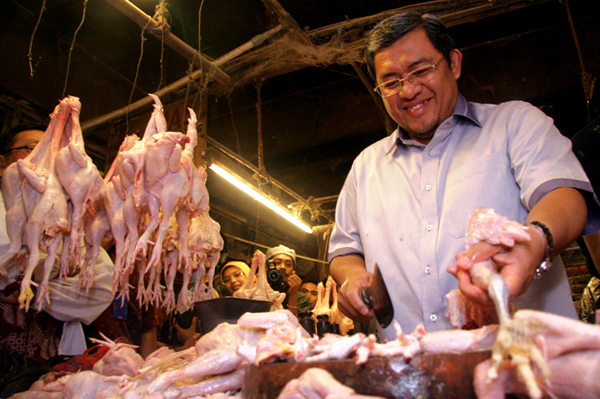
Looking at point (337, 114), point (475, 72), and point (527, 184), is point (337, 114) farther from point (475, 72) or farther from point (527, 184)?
point (527, 184)

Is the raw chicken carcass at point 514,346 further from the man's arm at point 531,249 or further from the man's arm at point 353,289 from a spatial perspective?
the man's arm at point 353,289

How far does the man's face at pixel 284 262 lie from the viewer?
747cm

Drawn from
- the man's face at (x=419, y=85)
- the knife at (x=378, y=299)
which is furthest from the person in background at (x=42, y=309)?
the man's face at (x=419, y=85)

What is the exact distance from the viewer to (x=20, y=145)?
12.1ft

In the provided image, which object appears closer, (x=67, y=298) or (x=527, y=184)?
(x=527, y=184)

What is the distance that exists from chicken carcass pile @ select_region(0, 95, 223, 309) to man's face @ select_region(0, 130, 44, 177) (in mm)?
455

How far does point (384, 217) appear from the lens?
250cm

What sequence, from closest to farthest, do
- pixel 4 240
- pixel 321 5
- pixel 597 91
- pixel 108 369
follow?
pixel 108 369 < pixel 4 240 < pixel 321 5 < pixel 597 91

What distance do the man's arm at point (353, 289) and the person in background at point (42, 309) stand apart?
2081 millimetres

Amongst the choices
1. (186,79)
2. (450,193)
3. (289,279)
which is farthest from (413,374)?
(289,279)

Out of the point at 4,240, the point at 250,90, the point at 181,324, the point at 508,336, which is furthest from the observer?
the point at 250,90

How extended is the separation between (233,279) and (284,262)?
1.40 metres

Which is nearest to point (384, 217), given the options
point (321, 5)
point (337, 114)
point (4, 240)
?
point (4, 240)

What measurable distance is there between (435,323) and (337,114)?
5.35m
